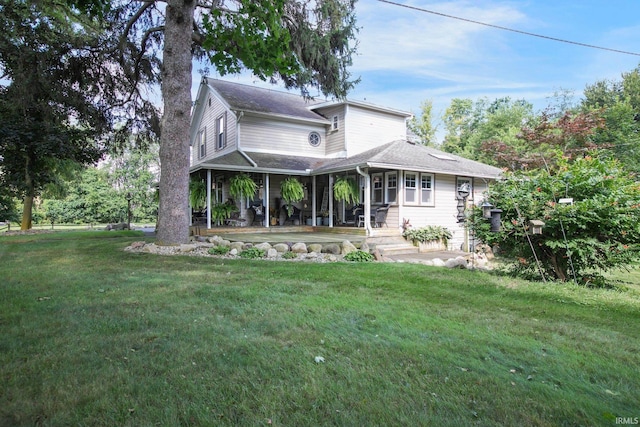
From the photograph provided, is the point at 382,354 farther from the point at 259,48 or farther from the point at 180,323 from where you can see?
the point at 259,48

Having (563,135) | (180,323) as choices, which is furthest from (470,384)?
(563,135)

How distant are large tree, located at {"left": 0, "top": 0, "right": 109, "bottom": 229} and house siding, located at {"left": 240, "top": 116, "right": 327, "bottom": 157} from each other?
5.52 metres

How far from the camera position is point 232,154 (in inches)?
548

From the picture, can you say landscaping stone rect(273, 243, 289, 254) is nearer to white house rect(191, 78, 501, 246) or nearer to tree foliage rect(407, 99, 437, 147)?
white house rect(191, 78, 501, 246)

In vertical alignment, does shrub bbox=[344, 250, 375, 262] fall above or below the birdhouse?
below

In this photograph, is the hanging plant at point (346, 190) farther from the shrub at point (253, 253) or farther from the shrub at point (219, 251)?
the shrub at point (219, 251)

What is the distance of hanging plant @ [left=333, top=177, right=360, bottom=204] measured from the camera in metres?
12.5

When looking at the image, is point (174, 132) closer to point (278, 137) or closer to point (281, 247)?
point (281, 247)

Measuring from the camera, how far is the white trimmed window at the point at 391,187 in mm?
12969

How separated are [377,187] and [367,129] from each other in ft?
11.8

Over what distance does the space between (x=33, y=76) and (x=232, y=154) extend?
21.6ft

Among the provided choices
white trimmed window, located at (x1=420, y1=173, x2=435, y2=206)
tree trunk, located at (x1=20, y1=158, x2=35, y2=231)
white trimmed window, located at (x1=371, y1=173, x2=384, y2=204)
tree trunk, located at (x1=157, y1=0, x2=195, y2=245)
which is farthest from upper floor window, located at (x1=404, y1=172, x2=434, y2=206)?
tree trunk, located at (x1=20, y1=158, x2=35, y2=231)

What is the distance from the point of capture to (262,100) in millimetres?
16297

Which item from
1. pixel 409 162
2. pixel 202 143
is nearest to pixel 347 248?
pixel 409 162
